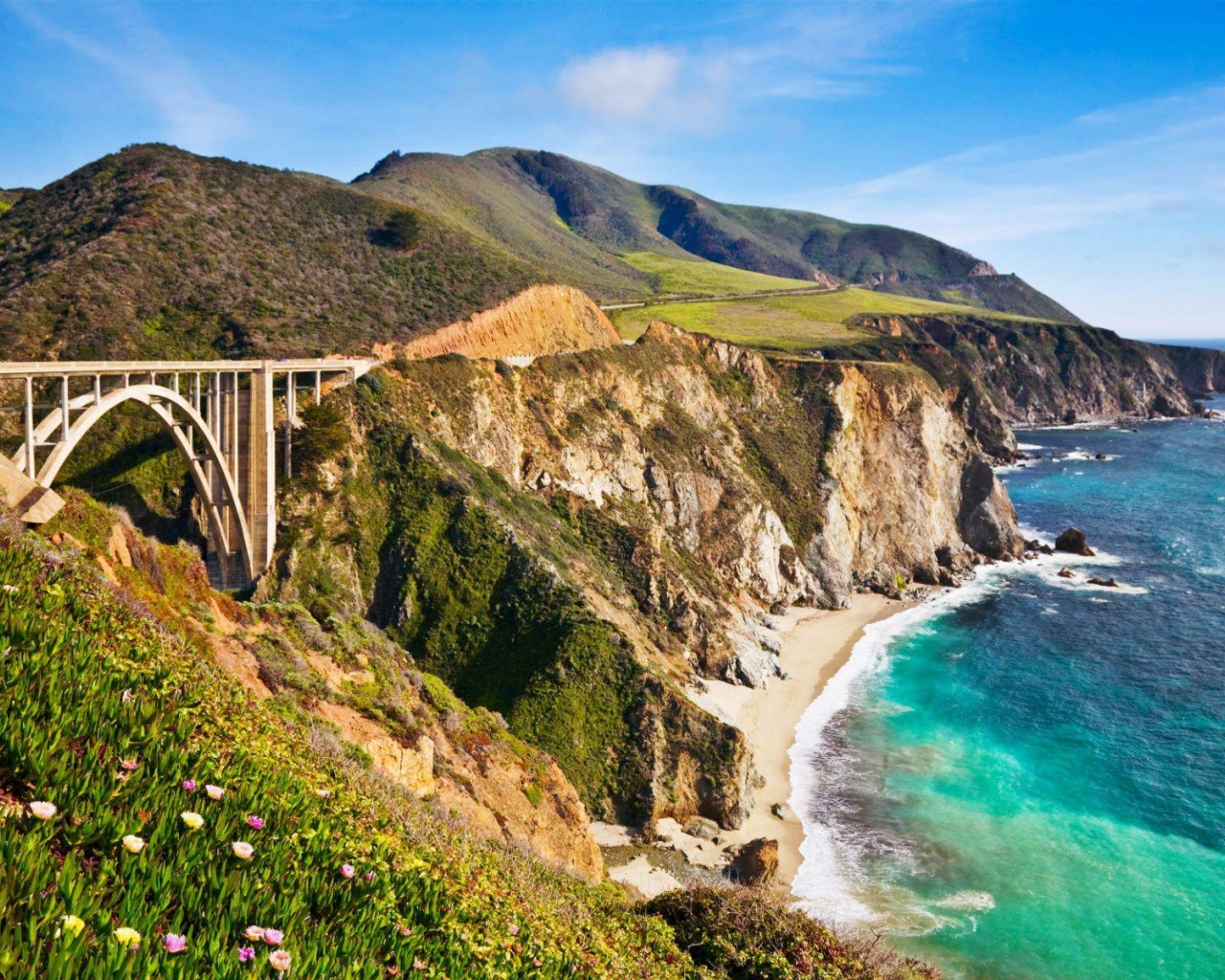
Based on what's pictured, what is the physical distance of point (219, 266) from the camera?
6047cm

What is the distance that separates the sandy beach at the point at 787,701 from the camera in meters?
38.3

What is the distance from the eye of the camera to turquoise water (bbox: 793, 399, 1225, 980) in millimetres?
32719

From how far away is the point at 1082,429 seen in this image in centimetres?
16150

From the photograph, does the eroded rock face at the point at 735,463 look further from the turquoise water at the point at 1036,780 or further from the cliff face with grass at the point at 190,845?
the cliff face with grass at the point at 190,845

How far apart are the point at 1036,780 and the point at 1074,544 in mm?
48467

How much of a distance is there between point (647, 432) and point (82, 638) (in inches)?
2462

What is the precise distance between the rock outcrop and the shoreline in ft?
104

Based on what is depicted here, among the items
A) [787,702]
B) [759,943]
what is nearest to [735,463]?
[787,702]

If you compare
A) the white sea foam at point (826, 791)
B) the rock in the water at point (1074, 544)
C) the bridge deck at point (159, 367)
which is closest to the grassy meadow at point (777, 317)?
the rock in the water at point (1074, 544)

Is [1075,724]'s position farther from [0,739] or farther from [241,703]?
[0,739]

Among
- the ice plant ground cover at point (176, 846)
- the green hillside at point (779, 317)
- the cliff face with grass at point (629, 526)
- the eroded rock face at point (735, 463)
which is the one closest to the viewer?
the ice plant ground cover at point (176, 846)

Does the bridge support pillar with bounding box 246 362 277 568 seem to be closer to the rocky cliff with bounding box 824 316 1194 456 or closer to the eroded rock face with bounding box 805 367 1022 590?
the eroded rock face with bounding box 805 367 1022 590

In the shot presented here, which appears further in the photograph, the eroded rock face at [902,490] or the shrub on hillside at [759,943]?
the eroded rock face at [902,490]

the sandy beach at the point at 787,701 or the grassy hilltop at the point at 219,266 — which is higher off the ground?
the grassy hilltop at the point at 219,266
